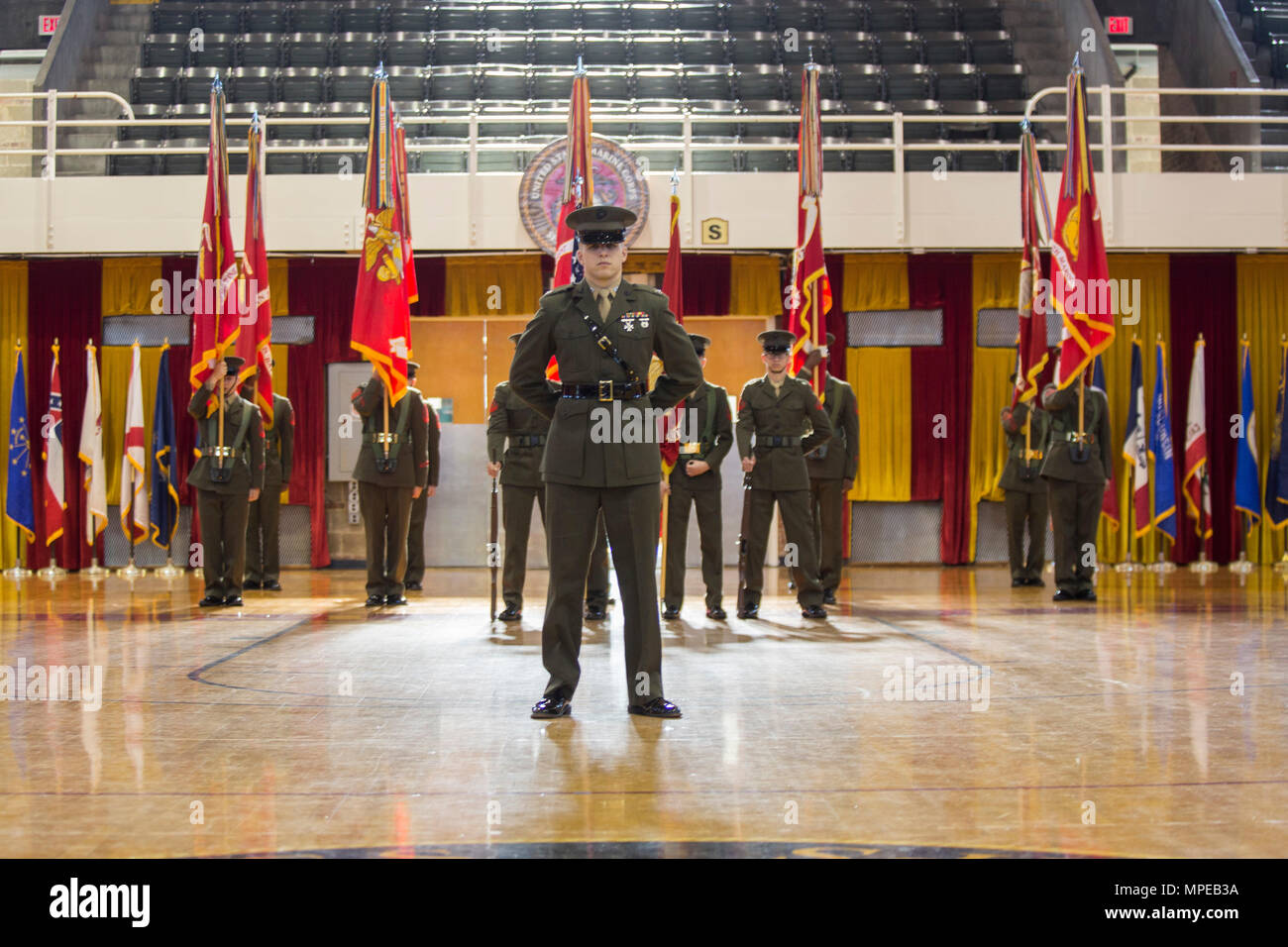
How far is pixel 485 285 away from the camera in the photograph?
1091 cm

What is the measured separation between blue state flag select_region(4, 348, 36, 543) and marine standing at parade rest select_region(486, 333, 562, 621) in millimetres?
5944

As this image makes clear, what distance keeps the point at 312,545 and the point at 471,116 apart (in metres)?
4.02

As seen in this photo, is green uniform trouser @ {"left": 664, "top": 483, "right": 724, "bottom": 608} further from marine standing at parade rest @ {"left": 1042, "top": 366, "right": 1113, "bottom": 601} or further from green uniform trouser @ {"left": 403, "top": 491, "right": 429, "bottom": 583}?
green uniform trouser @ {"left": 403, "top": 491, "right": 429, "bottom": 583}

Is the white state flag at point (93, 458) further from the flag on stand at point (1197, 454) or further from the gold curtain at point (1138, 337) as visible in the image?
the flag on stand at point (1197, 454)

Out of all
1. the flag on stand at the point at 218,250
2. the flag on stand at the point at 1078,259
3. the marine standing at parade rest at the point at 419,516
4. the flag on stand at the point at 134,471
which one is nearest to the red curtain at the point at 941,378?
the flag on stand at the point at 1078,259

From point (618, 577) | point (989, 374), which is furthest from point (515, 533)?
point (989, 374)

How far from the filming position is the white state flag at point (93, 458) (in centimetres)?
1035

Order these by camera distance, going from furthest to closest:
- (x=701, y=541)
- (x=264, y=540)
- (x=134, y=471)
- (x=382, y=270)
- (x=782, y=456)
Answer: (x=134, y=471), (x=264, y=540), (x=382, y=270), (x=701, y=541), (x=782, y=456)

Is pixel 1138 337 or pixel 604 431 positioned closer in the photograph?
pixel 604 431

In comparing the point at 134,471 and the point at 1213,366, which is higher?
the point at 1213,366

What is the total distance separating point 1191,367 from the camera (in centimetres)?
1074

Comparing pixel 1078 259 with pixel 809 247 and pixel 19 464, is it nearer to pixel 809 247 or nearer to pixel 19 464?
pixel 809 247

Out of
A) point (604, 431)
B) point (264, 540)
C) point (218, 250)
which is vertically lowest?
point (264, 540)

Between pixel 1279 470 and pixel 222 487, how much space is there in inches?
341
